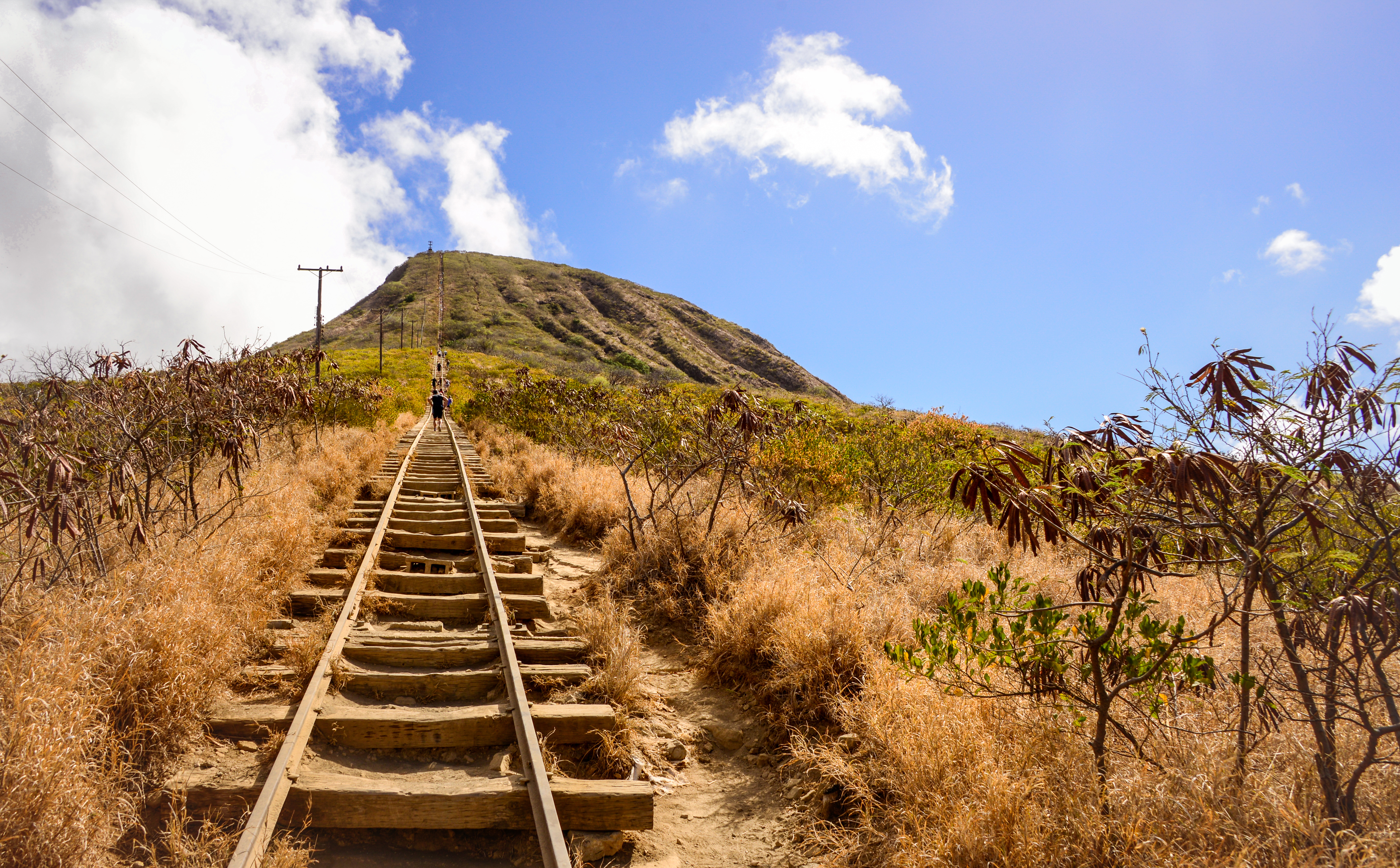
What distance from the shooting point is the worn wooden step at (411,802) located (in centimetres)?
320

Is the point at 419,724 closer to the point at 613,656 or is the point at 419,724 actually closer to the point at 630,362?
the point at 613,656

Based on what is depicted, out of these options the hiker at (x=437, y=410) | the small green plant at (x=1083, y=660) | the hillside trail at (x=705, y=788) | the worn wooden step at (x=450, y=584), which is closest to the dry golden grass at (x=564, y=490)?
the worn wooden step at (x=450, y=584)

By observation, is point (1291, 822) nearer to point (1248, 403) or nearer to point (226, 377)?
point (1248, 403)

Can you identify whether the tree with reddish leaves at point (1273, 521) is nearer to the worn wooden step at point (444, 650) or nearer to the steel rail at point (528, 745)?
the steel rail at point (528, 745)

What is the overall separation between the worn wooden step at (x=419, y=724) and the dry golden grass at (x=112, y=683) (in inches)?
10.6

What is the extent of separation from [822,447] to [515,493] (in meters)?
5.87

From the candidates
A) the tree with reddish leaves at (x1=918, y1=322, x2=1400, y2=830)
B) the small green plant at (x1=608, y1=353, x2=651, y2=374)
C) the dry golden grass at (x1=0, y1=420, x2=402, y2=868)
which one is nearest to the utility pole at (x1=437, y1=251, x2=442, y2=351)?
the small green plant at (x1=608, y1=353, x2=651, y2=374)

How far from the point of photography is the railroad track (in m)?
3.22

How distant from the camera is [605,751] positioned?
3990mm

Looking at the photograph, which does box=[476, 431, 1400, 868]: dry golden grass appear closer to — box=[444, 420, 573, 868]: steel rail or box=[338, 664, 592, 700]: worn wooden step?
box=[444, 420, 573, 868]: steel rail

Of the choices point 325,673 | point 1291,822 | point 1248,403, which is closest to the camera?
point 1291,822

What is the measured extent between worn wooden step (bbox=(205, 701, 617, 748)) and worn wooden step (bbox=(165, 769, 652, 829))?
38 centimetres

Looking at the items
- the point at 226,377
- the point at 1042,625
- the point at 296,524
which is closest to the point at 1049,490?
the point at 1042,625

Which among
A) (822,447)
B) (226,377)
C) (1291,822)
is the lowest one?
(1291,822)
